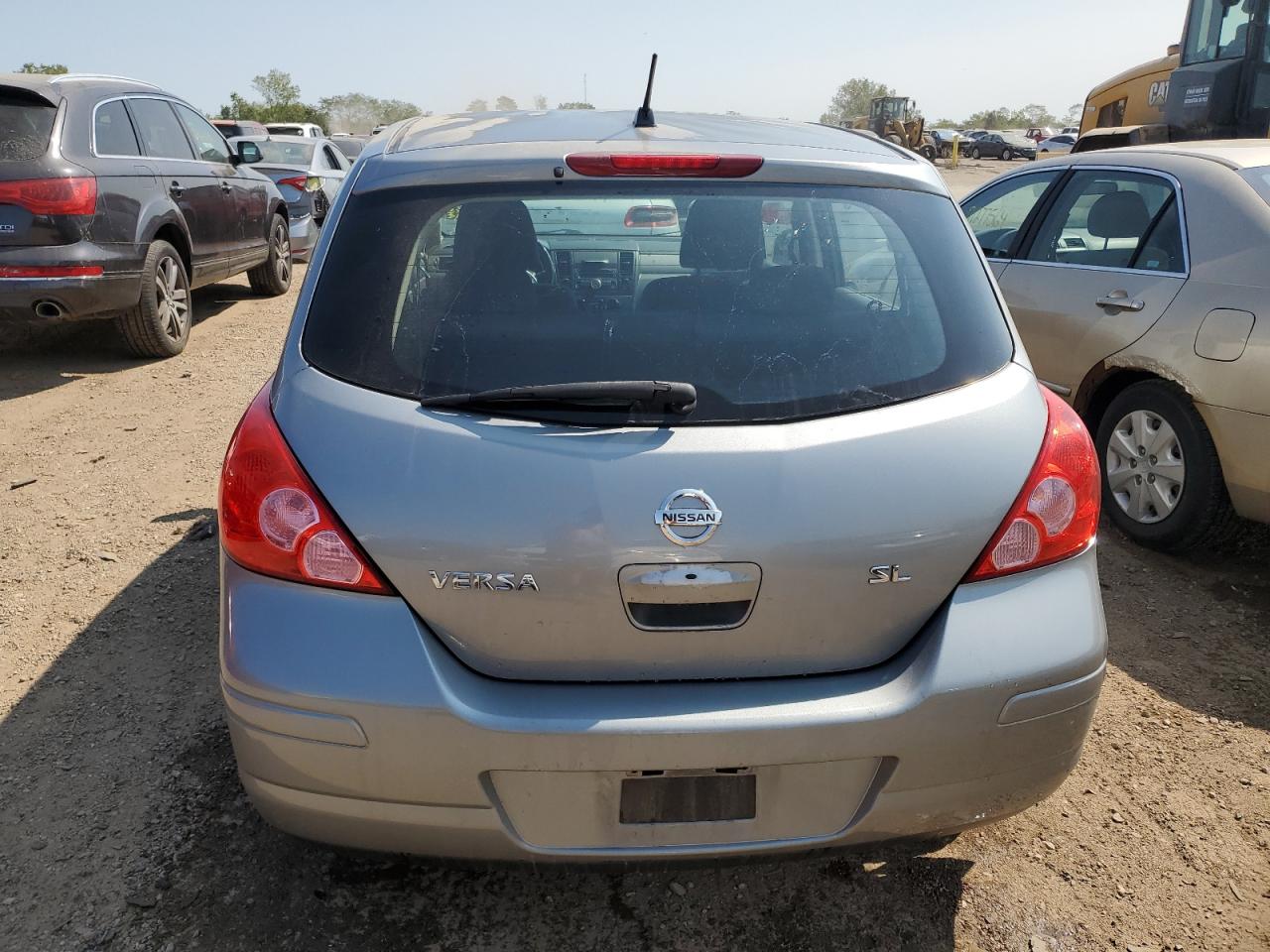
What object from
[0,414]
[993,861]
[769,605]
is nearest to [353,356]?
[769,605]

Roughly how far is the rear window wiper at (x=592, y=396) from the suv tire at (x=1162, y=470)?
2990mm

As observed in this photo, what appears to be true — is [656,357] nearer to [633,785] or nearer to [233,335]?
[633,785]

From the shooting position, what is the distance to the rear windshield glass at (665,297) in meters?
1.95

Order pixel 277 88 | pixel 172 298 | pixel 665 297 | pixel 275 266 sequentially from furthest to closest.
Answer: pixel 277 88 → pixel 275 266 → pixel 172 298 → pixel 665 297

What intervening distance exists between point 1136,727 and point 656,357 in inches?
83.8

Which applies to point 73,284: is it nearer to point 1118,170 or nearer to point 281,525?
point 281,525

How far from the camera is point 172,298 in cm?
742

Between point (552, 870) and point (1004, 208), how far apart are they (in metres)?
4.79

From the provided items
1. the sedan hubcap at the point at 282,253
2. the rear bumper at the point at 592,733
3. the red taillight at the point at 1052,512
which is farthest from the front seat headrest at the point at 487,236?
the sedan hubcap at the point at 282,253

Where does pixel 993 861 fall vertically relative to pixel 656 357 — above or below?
below

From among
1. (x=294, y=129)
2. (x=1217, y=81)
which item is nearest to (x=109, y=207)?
(x=1217, y=81)

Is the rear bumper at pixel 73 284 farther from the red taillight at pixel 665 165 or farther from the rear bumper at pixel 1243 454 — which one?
the rear bumper at pixel 1243 454

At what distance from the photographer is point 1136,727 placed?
3061 millimetres

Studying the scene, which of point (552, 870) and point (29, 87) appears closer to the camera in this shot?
point (552, 870)
